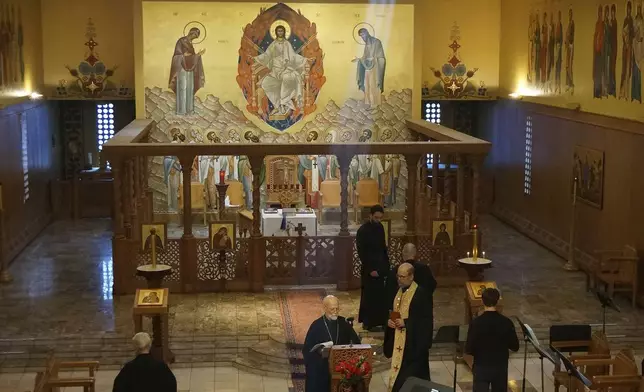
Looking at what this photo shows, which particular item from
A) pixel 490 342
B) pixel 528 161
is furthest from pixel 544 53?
pixel 490 342

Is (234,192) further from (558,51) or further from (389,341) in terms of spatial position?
(389,341)

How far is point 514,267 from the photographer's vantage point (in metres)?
19.3

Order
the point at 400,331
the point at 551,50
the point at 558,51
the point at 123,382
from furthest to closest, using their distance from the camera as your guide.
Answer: the point at 551,50 < the point at 558,51 < the point at 400,331 < the point at 123,382

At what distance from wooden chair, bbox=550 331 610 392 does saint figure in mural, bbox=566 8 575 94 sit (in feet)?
28.5

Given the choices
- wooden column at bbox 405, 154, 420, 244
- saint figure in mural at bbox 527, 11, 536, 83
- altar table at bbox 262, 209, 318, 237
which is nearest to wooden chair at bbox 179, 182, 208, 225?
altar table at bbox 262, 209, 318, 237

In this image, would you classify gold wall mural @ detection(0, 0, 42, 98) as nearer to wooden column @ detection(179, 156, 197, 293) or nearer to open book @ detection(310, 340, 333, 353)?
wooden column @ detection(179, 156, 197, 293)

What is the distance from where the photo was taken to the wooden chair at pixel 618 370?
10781mm

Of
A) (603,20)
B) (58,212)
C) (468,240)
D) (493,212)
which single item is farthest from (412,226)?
(58,212)

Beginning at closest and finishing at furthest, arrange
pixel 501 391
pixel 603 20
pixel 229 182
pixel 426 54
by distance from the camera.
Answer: pixel 501 391 → pixel 603 20 → pixel 229 182 → pixel 426 54

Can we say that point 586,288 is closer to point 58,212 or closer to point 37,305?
point 37,305

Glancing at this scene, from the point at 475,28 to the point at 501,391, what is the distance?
1563 cm

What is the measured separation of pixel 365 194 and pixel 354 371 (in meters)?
13.0

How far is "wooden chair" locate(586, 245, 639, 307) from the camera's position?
1641 cm

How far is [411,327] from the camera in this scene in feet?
36.1
